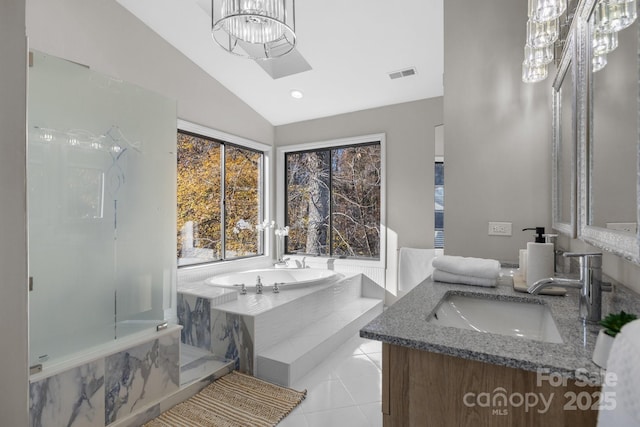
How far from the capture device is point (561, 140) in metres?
1.70

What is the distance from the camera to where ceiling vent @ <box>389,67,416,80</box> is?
3.36 m

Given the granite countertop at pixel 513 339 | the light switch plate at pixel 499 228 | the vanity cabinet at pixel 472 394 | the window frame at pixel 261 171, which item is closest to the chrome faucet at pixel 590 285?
the granite countertop at pixel 513 339

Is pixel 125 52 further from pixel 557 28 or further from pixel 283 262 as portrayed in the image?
pixel 557 28

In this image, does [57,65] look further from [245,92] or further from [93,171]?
[245,92]

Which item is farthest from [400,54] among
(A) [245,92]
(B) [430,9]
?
(A) [245,92]

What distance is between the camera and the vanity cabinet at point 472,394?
743 mm

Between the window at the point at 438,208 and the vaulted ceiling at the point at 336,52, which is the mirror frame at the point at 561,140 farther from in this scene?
the window at the point at 438,208

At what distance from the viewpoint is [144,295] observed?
2.11 metres

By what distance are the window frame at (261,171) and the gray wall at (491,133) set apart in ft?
8.37

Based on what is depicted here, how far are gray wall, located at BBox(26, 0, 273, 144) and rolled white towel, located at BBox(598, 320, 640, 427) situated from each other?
10.8 ft

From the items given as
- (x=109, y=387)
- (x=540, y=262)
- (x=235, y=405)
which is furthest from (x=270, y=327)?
(x=540, y=262)

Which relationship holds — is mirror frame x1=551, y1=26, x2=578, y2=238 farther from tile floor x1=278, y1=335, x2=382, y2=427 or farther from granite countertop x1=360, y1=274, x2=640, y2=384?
tile floor x1=278, y1=335, x2=382, y2=427

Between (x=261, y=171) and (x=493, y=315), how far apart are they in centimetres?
381

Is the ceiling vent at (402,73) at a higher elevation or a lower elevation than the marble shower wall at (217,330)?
higher
